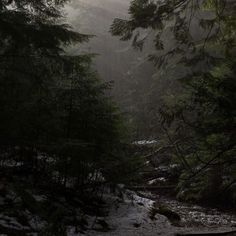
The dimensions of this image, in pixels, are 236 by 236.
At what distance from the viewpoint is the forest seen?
25.0ft

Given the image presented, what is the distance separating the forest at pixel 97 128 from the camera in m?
7.62

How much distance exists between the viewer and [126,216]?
12.6m

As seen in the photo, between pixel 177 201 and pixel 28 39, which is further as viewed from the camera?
pixel 177 201

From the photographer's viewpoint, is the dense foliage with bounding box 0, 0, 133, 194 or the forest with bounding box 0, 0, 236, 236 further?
the dense foliage with bounding box 0, 0, 133, 194

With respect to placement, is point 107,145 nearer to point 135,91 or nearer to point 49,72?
point 49,72

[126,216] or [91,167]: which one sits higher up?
[91,167]

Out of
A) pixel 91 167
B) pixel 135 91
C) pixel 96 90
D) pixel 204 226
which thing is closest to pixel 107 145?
pixel 91 167

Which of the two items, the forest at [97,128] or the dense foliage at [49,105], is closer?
the forest at [97,128]

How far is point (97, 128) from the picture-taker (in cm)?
1232

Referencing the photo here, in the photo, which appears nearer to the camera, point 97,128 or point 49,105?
point 49,105

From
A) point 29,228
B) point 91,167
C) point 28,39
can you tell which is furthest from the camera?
point 91,167

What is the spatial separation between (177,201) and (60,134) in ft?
27.2

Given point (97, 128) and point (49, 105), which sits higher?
point (49, 105)

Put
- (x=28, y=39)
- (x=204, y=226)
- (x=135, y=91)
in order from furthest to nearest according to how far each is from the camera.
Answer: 1. (x=135, y=91)
2. (x=204, y=226)
3. (x=28, y=39)
